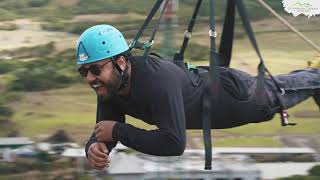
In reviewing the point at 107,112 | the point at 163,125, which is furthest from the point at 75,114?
the point at 163,125

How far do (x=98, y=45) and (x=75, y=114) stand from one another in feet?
67.4

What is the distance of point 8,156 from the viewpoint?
68.4 ft

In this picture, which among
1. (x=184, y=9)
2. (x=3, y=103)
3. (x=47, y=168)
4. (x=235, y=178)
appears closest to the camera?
(x=184, y=9)

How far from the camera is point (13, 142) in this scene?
22.6 meters

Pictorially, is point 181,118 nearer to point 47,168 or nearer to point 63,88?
point 47,168

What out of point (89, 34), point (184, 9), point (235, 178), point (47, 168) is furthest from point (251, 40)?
point (47, 168)

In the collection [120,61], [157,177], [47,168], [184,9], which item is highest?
[120,61]

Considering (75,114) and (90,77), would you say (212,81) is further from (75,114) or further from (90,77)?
(75,114)

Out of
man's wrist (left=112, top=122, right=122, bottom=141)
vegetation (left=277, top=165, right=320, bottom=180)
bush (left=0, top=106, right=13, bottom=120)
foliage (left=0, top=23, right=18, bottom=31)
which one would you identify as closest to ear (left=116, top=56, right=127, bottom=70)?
man's wrist (left=112, top=122, right=122, bottom=141)

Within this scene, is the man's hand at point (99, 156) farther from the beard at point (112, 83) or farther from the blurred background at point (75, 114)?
the blurred background at point (75, 114)

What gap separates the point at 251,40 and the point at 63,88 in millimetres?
22780

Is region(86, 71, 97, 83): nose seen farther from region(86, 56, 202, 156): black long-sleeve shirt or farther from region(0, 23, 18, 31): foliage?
region(0, 23, 18, 31): foliage

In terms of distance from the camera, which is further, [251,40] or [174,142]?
[251,40]

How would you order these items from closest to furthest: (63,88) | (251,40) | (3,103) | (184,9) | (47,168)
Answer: (251,40) → (184,9) → (47,168) → (63,88) → (3,103)
